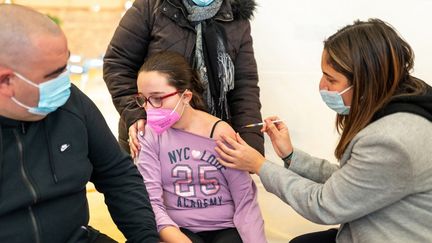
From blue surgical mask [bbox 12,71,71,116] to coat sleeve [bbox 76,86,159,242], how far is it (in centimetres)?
13

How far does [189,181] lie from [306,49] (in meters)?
1.09

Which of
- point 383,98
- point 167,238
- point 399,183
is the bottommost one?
point 167,238

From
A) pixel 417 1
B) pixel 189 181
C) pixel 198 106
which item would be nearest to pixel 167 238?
pixel 189 181

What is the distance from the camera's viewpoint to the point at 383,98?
122 centimetres

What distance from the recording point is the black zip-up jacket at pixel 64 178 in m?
1.03

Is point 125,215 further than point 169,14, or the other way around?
point 169,14

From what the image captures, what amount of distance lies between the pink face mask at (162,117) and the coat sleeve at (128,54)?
0.23 meters

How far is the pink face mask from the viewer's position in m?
1.50

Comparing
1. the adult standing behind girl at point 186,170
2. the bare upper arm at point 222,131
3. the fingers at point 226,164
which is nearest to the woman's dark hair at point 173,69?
the adult standing behind girl at point 186,170

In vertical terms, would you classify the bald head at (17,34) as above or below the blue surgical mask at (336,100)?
above

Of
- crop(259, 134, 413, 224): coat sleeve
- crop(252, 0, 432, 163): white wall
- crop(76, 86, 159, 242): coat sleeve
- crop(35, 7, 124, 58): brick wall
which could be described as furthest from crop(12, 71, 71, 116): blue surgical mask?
crop(35, 7, 124, 58): brick wall

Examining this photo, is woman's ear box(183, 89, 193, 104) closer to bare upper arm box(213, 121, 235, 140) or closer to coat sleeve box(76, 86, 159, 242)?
bare upper arm box(213, 121, 235, 140)

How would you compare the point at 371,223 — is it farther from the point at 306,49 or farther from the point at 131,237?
the point at 306,49

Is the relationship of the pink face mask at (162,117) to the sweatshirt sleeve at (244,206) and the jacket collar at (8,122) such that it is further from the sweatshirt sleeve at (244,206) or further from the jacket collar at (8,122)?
the jacket collar at (8,122)
